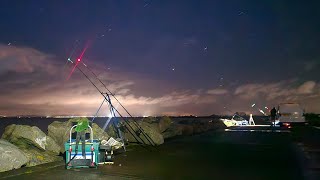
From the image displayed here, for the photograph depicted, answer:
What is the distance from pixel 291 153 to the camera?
21.0 meters

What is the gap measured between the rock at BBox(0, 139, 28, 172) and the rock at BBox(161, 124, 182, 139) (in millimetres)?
23758

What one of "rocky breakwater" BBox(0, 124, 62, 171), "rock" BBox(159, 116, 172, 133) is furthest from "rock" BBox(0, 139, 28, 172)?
"rock" BBox(159, 116, 172, 133)

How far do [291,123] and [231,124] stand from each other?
15.7m

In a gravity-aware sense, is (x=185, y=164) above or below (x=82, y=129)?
below

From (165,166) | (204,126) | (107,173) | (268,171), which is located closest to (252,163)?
(268,171)

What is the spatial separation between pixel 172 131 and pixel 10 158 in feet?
88.1

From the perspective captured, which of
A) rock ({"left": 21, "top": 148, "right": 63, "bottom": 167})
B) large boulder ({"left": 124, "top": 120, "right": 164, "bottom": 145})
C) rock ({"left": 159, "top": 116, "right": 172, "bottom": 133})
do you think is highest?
rock ({"left": 159, "top": 116, "right": 172, "bottom": 133})

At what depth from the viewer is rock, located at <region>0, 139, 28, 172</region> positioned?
14500 mm

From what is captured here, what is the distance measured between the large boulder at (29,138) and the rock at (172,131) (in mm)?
18606

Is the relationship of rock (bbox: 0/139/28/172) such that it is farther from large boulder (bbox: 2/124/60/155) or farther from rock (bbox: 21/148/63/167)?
large boulder (bbox: 2/124/60/155)

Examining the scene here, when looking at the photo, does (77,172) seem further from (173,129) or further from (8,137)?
(173,129)

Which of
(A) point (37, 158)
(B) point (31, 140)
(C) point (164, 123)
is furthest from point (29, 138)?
(C) point (164, 123)

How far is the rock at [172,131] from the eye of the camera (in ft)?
127

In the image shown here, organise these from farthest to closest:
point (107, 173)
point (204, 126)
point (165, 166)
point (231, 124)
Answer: point (231, 124)
point (204, 126)
point (165, 166)
point (107, 173)
